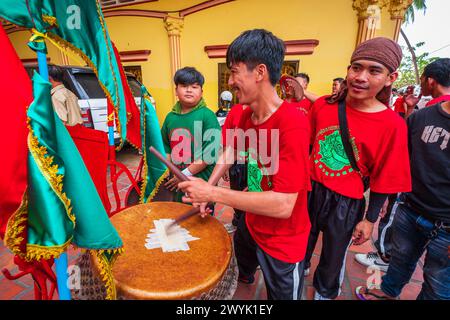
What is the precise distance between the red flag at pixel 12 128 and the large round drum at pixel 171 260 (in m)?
0.48

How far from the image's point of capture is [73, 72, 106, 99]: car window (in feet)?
15.9

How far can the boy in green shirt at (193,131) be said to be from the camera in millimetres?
2215

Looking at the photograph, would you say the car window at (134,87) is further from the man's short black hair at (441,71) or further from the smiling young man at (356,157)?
the man's short black hair at (441,71)

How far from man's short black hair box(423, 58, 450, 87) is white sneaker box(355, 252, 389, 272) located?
1.81m

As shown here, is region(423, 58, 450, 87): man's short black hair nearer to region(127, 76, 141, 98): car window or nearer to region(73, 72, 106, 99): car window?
region(73, 72, 106, 99): car window

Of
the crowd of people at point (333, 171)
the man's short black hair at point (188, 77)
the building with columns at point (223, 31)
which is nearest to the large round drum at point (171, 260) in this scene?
the crowd of people at point (333, 171)

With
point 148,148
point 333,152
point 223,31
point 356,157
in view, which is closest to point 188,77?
point 148,148

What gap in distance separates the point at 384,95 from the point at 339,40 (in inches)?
213

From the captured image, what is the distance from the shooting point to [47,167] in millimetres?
711

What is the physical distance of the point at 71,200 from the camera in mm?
791

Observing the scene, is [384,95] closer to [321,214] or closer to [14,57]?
[321,214]

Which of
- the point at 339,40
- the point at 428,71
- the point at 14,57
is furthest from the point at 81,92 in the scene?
the point at 339,40

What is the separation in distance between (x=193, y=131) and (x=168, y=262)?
1.38m

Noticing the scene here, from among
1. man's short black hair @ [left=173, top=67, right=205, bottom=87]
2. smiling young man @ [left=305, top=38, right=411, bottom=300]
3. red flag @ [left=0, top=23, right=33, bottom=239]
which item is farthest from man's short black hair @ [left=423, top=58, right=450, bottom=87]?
red flag @ [left=0, top=23, right=33, bottom=239]
